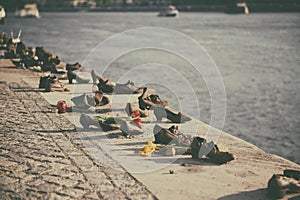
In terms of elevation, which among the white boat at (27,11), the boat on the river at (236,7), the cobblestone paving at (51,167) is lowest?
the white boat at (27,11)

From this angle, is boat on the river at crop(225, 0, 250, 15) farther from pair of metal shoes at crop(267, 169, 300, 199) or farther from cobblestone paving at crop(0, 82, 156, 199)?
pair of metal shoes at crop(267, 169, 300, 199)

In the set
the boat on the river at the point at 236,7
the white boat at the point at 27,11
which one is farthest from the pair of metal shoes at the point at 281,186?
the white boat at the point at 27,11

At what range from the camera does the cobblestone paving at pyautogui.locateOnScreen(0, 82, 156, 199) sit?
7.86m

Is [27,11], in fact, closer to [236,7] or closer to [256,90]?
[236,7]

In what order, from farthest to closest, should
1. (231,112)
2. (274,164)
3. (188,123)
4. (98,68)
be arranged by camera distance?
(98,68), (231,112), (188,123), (274,164)

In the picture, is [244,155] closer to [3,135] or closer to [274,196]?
[274,196]

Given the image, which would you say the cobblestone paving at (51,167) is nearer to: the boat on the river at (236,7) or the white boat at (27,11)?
the boat on the river at (236,7)

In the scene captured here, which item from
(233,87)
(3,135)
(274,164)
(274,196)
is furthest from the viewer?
(233,87)

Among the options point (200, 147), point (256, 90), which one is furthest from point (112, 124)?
point (256, 90)

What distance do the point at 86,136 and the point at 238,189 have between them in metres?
4.36

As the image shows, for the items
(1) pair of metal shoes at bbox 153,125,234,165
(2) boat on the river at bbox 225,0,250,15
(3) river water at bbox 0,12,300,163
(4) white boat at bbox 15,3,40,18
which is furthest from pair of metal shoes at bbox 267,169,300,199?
(4) white boat at bbox 15,3,40,18

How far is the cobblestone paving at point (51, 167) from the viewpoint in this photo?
7.86 metres

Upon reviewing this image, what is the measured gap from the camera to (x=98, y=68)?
3653cm

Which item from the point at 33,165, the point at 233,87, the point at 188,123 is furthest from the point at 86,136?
the point at 233,87
